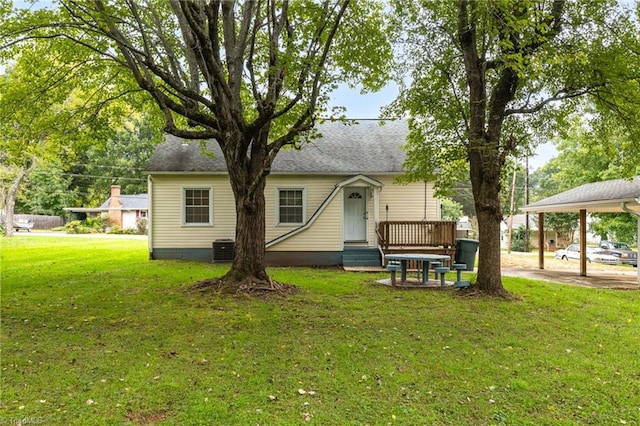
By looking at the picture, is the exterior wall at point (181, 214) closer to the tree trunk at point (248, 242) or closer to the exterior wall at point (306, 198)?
the exterior wall at point (306, 198)

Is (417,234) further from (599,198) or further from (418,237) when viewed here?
(599,198)

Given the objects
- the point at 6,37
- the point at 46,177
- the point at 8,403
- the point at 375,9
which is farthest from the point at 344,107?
the point at 46,177

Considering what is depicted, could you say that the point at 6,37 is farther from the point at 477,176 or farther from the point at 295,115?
the point at 477,176

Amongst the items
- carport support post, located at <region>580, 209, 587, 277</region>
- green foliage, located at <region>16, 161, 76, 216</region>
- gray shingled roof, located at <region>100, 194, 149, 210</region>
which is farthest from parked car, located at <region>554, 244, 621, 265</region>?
green foliage, located at <region>16, 161, 76, 216</region>

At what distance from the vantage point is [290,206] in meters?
14.6

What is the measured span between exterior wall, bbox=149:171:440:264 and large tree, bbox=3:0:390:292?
15.7ft

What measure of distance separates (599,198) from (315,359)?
444 inches

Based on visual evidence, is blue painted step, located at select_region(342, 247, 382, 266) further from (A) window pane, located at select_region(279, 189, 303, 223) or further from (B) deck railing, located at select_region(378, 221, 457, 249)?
(A) window pane, located at select_region(279, 189, 303, 223)

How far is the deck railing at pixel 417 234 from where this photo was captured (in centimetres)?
1230

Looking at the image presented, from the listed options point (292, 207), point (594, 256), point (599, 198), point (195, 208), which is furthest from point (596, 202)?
point (195, 208)

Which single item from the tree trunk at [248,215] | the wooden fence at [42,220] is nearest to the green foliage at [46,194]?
the wooden fence at [42,220]

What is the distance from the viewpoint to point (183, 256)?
47.2ft

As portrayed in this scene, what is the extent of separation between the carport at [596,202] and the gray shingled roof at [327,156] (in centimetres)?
568

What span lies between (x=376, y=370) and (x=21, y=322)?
5.42 meters
